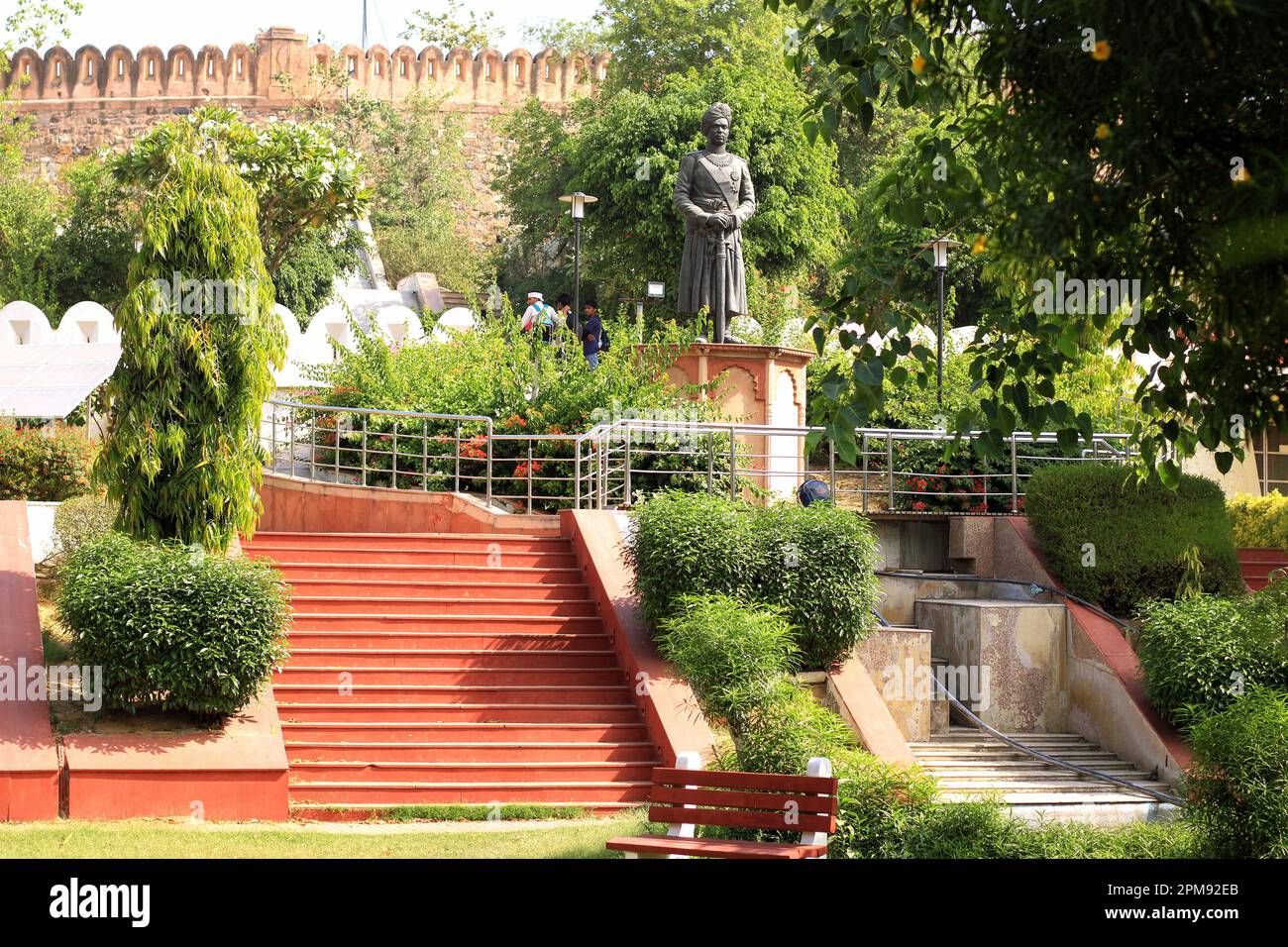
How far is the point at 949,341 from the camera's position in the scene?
27125 millimetres

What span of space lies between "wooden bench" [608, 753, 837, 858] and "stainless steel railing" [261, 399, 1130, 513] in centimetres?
733

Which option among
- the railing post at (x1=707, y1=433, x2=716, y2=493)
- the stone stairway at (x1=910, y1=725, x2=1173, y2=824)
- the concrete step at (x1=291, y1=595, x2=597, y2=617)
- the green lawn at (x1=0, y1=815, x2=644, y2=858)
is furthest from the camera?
the railing post at (x1=707, y1=433, x2=716, y2=493)

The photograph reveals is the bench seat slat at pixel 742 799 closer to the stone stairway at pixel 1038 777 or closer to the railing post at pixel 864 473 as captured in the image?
the stone stairway at pixel 1038 777

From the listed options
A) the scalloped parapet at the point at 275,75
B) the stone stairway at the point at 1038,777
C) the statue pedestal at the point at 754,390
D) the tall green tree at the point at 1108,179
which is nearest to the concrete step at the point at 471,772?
the stone stairway at the point at 1038,777

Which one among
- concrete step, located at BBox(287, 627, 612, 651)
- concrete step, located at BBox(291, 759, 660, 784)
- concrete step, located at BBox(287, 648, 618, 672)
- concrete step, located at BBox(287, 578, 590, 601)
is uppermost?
concrete step, located at BBox(287, 578, 590, 601)

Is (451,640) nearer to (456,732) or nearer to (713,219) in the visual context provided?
(456,732)

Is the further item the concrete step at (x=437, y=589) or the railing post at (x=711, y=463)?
the railing post at (x=711, y=463)

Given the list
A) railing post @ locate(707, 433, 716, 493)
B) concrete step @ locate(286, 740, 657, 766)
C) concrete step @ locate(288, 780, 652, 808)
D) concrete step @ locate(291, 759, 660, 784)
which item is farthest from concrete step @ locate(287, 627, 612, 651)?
railing post @ locate(707, 433, 716, 493)

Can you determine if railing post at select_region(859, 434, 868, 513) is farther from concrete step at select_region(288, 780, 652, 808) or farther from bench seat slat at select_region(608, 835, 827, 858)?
bench seat slat at select_region(608, 835, 827, 858)

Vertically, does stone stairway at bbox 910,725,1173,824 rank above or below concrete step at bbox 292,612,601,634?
below

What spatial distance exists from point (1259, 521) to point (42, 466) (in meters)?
13.6

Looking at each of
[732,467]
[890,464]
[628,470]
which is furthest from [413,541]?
[890,464]

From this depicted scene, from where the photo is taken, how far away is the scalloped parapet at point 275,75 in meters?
52.8

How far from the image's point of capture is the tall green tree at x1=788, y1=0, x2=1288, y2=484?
658 centimetres
